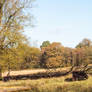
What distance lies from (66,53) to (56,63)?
5981 millimetres

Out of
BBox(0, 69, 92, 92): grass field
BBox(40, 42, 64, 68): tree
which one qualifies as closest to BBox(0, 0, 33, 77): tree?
BBox(0, 69, 92, 92): grass field

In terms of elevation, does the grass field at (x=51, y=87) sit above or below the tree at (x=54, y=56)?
below

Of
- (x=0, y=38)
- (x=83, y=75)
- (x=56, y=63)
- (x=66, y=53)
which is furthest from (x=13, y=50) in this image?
(x=66, y=53)

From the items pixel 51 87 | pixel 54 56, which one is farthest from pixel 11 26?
pixel 54 56

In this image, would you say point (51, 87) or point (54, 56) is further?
point (54, 56)

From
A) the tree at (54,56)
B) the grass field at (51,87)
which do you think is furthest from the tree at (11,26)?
the tree at (54,56)

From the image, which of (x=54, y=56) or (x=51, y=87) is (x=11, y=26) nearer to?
(x=51, y=87)

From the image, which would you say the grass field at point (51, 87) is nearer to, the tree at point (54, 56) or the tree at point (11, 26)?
the tree at point (11, 26)

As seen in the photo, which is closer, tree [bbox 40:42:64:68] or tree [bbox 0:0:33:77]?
tree [bbox 0:0:33:77]

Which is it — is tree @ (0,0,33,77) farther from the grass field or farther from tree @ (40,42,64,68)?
tree @ (40,42,64,68)

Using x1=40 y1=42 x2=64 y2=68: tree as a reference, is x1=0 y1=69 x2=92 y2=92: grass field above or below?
below

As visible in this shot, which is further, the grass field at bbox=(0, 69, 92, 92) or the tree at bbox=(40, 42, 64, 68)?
the tree at bbox=(40, 42, 64, 68)

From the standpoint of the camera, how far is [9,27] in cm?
1338

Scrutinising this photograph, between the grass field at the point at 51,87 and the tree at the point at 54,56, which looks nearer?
the grass field at the point at 51,87
